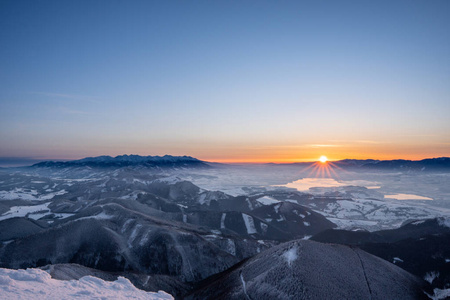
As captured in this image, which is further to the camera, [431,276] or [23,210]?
[23,210]

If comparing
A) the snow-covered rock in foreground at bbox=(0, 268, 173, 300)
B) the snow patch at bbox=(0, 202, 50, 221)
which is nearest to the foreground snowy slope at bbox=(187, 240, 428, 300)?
the snow-covered rock in foreground at bbox=(0, 268, 173, 300)

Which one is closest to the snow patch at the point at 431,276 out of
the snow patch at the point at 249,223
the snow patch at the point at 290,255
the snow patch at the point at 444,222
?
the snow patch at the point at 290,255

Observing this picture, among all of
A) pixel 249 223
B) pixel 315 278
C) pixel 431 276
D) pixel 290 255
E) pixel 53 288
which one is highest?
pixel 53 288

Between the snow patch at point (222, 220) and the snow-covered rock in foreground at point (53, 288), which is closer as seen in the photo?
the snow-covered rock in foreground at point (53, 288)

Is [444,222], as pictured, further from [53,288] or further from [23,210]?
[23,210]

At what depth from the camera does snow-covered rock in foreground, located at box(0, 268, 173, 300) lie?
19.8m

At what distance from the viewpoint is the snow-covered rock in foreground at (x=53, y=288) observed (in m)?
19.8

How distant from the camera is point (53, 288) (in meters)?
22.2

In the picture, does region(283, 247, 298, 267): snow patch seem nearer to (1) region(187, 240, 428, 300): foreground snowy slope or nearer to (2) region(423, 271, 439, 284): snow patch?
(1) region(187, 240, 428, 300): foreground snowy slope

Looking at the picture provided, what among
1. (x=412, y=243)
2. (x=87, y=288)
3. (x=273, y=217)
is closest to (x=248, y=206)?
(x=273, y=217)

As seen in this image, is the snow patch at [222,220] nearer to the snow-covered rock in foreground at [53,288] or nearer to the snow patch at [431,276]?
the snow patch at [431,276]

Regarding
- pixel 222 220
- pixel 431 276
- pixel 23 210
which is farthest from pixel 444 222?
pixel 23 210

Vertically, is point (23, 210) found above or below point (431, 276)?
below

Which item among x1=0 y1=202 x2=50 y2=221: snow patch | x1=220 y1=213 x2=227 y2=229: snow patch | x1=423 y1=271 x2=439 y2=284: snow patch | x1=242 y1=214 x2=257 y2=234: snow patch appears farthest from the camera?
x1=220 y1=213 x2=227 y2=229: snow patch
